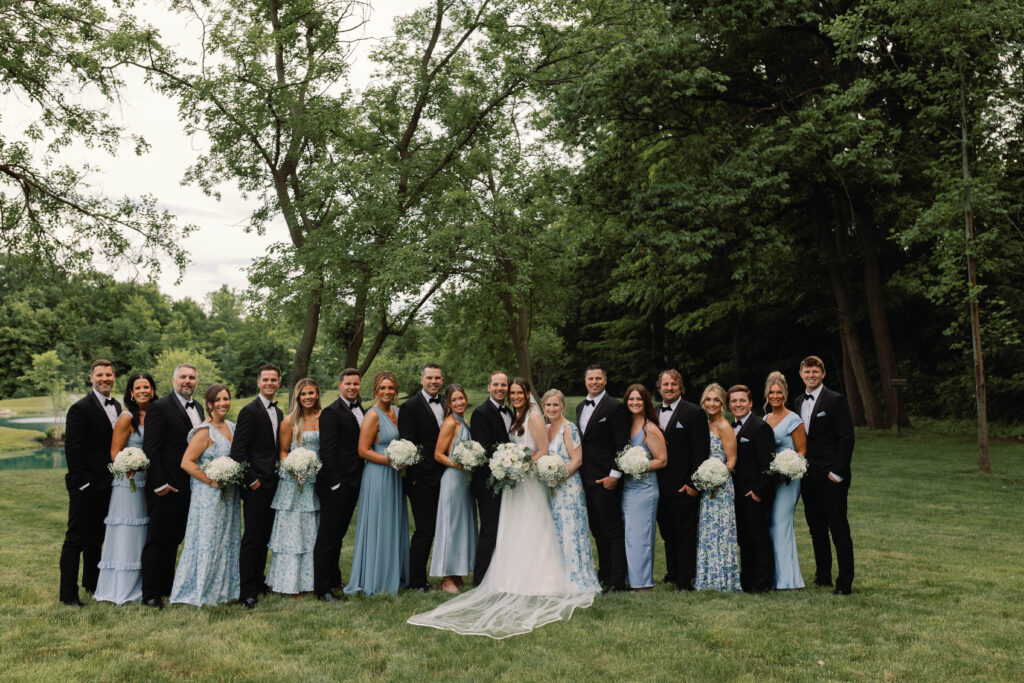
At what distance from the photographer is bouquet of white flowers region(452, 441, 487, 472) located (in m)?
7.10

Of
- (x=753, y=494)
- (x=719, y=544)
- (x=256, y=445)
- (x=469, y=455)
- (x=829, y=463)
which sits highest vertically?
(x=256, y=445)

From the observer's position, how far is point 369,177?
14547 mm

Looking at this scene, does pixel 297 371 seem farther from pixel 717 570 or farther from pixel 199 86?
pixel 717 570

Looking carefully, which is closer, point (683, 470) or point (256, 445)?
point (256, 445)

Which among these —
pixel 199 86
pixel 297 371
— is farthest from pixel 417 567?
pixel 199 86

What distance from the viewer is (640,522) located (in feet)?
23.8

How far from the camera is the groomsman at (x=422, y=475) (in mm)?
7309

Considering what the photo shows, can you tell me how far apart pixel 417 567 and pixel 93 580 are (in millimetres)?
3078

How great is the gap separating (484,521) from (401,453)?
1.13m

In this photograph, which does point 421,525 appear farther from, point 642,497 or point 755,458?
point 755,458

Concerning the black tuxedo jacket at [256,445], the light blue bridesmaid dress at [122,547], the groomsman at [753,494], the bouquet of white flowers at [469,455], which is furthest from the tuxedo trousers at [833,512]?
the light blue bridesmaid dress at [122,547]

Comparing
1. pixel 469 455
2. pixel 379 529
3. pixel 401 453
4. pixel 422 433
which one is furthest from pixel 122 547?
pixel 469 455

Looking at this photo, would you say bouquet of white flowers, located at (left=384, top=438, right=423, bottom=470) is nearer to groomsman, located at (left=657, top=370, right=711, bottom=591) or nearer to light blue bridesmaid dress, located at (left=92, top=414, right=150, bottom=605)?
light blue bridesmaid dress, located at (left=92, top=414, right=150, bottom=605)

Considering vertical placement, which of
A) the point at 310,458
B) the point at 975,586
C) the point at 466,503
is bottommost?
the point at 975,586
